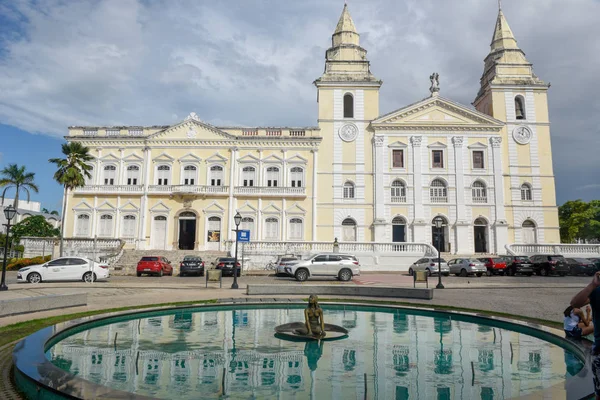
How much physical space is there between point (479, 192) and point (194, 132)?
2848cm

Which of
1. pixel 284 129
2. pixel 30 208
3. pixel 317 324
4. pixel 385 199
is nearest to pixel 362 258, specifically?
pixel 385 199

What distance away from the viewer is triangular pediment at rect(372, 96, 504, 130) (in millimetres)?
40594

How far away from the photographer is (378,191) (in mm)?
39656

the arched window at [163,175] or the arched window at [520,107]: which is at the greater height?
the arched window at [520,107]

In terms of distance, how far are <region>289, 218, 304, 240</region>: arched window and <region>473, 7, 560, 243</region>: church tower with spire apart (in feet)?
65.2

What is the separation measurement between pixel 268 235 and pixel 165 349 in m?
30.8

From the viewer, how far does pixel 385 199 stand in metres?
39.6

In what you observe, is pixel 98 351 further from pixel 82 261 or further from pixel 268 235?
pixel 268 235

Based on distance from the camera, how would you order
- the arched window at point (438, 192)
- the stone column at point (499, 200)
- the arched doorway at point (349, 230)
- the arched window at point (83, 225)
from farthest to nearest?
1. the arched window at point (438, 192)
2. the arched doorway at point (349, 230)
3. the arched window at point (83, 225)
4. the stone column at point (499, 200)

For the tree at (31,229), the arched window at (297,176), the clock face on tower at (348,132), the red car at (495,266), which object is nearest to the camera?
the red car at (495,266)

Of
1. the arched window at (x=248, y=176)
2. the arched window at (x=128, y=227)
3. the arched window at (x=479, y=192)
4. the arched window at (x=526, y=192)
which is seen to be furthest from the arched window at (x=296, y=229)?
the arched window at (x=526, y=192)

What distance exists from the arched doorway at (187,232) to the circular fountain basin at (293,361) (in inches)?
1112

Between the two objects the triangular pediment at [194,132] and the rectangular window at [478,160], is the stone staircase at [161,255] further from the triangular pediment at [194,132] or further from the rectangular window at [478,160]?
the rectangular window at [478,160]

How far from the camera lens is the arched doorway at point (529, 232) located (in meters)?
39.2
